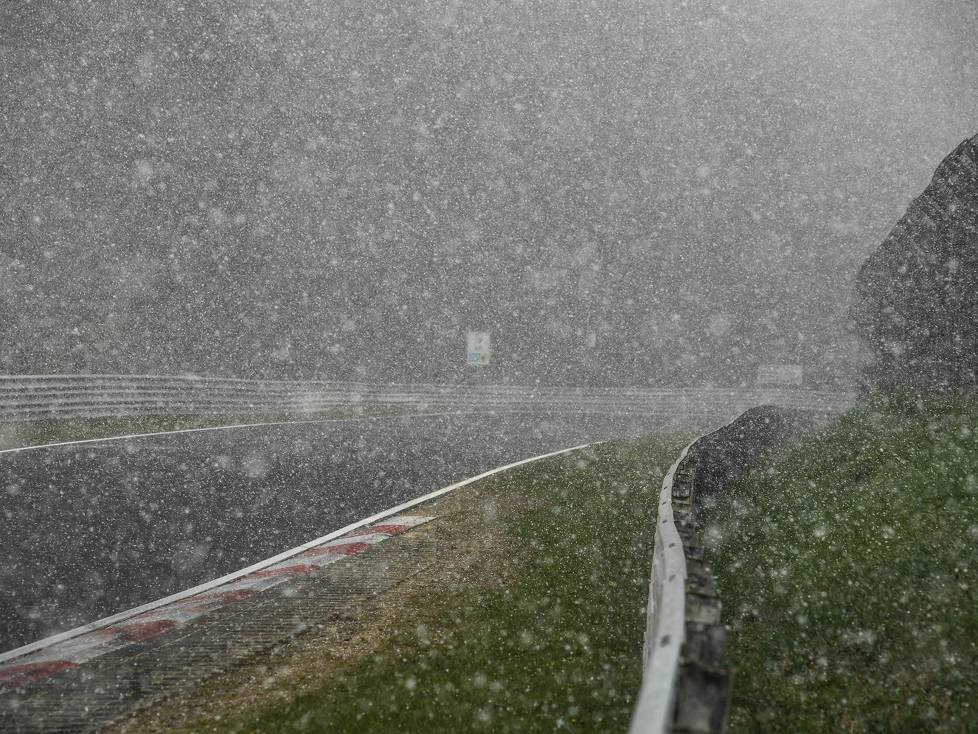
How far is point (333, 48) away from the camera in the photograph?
79312 mm

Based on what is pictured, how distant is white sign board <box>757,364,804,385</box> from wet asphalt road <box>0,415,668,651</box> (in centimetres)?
3226

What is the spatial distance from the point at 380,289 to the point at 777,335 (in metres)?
41.2

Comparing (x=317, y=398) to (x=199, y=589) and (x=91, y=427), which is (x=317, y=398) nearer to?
(x=91, y=427)

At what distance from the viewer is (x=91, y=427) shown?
1631 cm

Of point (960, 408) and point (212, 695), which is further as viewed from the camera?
point (960, 408)

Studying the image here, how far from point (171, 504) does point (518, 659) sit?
5359 mm

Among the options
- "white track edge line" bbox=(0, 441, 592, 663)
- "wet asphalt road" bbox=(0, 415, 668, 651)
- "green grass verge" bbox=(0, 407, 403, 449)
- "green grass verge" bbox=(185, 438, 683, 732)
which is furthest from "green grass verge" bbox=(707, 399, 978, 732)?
"green grass verge" bbox=(0, 407, 403, 449)

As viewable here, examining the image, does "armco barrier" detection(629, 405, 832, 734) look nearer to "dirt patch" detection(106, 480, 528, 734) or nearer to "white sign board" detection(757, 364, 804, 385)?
"dirt patch" detection(106, 480, 528, 734)

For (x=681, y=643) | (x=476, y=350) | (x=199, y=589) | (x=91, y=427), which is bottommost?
(x=199, y=589)

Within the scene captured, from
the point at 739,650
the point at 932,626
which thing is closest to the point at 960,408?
the point at 932,626

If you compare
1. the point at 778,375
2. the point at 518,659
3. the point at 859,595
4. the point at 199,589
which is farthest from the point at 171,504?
the point at 778,375

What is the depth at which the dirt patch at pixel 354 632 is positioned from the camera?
3920 millimetres

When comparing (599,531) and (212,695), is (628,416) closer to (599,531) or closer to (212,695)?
(599,531)

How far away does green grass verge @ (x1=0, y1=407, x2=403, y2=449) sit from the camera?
14055 mm
